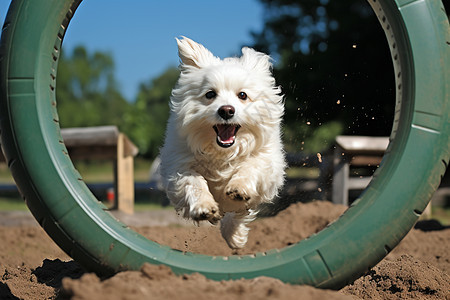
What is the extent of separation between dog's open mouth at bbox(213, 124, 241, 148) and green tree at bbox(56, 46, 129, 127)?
38.8m

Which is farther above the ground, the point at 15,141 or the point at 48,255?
the point at 15,141

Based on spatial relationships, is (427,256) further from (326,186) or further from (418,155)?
(326,186)

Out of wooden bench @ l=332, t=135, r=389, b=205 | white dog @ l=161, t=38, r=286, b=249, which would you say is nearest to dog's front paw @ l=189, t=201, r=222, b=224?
white dog @ l=161, t=38, r=286, b=249

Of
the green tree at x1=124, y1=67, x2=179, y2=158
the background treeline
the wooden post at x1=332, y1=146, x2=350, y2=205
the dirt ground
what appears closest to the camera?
the dirt ground

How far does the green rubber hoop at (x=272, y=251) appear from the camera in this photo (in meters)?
2.66

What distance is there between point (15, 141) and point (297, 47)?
12.1 metres

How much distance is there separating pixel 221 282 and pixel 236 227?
195cm

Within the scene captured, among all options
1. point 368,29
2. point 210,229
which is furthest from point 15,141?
point 368,29

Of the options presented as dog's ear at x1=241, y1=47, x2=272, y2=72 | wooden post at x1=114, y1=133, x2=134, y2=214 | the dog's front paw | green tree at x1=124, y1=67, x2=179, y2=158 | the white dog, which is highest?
dog's ear at x1=241, y1=47, x2=272, y2=72

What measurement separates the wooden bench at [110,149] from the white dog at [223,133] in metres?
3.88

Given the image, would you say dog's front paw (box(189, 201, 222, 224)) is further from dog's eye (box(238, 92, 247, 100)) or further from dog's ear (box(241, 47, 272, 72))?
dog's ear (box(241, 47, 272, 72))

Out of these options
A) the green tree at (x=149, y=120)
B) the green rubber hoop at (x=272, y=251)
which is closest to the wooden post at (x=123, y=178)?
the green rubber hoop at (x=272, y=251)

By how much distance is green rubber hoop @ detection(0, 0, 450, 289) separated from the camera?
8.74ft

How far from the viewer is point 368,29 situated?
41.6 ft
